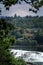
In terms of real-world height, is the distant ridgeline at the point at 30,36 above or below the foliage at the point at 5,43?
below

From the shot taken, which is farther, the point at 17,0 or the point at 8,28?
the point at 8,28

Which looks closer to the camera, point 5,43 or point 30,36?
point 5,43

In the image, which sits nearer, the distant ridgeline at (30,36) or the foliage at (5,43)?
the foliage at (5,43)

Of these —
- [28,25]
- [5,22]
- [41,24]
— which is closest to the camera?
[5,22]

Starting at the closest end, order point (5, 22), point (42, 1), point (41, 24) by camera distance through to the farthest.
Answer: point (42, 1), point (5, 22), point (41, 24)

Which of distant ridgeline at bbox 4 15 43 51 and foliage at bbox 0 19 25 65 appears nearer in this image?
foliage at bbox 0 19 25 65

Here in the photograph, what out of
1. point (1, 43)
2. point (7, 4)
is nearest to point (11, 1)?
point (7, 4)

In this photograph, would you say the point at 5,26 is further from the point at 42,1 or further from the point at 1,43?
the point at 42,1

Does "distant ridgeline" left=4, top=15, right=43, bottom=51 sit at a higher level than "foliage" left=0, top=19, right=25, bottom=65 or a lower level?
lower

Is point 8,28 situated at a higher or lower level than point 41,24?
higher

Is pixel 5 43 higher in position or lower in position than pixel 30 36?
higher

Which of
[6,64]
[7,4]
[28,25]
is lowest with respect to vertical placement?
[28,25]
